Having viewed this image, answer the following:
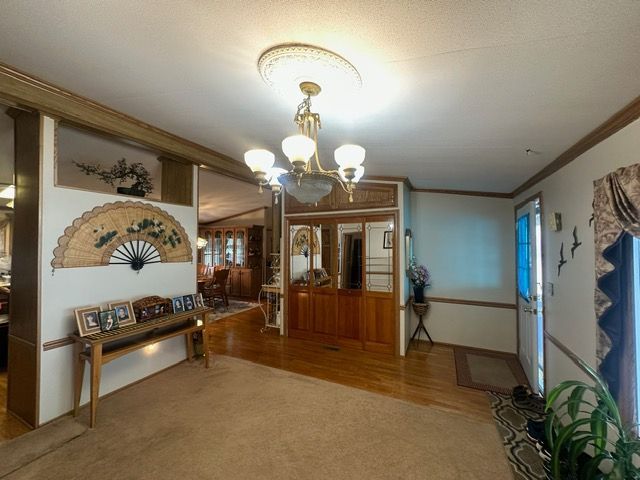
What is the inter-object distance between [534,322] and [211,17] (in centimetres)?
381

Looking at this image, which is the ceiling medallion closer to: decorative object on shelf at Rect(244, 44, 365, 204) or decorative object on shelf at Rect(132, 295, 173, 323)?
decorative object on shelf at Rect(244, 44, 365, 204)

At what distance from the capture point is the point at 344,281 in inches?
164

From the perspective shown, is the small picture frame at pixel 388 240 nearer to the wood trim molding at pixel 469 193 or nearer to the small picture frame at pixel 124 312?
the wood trim molding at pixel 469 193

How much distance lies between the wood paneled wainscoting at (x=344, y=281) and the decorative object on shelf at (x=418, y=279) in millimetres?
504

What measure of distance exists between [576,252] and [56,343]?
14.0 feet

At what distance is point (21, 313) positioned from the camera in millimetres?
2318

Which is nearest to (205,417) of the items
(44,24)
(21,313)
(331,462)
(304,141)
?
(331,462)

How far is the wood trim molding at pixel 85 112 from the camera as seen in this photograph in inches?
72.3

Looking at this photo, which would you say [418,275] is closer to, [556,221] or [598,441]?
[556,221]

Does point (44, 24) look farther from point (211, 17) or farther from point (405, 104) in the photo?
point (405, 104)

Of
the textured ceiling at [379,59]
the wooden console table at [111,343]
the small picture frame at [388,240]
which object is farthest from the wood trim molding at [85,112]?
the small picture frame at [388,240]

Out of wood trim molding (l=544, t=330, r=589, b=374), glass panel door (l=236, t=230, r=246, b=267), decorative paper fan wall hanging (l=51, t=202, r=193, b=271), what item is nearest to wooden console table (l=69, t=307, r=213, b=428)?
decorative paper fan wall hanging (l=51, t=202, r=193, b=271)

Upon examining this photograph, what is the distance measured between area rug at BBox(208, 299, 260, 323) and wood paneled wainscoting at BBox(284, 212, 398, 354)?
2.17 m

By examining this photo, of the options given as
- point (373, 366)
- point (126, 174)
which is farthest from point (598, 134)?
point (126, 174)
